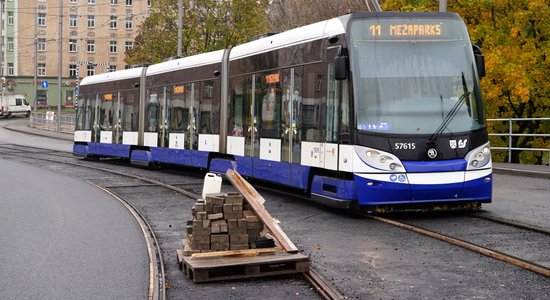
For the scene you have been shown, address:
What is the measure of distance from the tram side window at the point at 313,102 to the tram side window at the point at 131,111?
12.9m

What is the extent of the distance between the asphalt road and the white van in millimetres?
70520

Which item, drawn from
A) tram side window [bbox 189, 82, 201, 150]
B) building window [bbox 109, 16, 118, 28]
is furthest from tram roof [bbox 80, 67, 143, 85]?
building window [bbox 109, 16, 118, 28]

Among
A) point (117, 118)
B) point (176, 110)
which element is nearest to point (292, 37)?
point (176, 110)

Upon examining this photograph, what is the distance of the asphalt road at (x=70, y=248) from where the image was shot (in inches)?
301

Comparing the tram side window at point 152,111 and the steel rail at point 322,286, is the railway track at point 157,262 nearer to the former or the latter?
the steel rail at point 322,286

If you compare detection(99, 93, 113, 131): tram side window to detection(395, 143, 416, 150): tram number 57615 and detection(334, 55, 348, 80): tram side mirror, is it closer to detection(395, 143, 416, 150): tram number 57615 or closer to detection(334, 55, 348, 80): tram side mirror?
detection(334, 55, 348, 80): tram side mirror

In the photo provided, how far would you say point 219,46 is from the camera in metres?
45.8

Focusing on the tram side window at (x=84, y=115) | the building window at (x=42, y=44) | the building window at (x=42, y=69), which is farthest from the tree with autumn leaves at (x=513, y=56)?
the building window at (x=42, y=44)

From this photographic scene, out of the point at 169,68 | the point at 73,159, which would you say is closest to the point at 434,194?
the point at 169,68

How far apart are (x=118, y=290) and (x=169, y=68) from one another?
52.5 ft

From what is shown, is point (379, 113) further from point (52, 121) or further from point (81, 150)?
point (52, 121)

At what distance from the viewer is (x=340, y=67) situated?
11984 mm

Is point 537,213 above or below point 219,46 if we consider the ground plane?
below

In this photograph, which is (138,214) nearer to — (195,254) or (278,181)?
(278,181)
